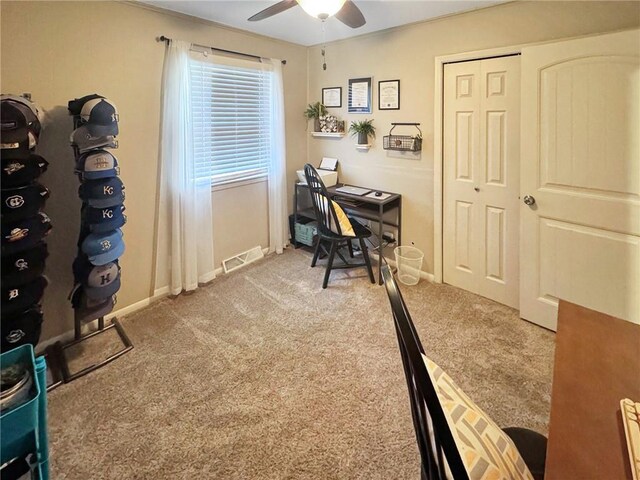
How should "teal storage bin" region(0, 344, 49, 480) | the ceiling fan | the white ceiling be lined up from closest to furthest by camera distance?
1. "teal storage bin" region(0, 344, 49, 480)
2. the ceiling fan
3. the white ceiling

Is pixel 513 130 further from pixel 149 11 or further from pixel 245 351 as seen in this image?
pixel 149 11

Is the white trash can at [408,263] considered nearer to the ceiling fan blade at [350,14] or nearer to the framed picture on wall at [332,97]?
the framed picture on wall at [332,97]

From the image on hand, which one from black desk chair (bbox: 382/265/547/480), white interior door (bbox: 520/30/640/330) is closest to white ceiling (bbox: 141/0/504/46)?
white interior door (bbox: 520/30/640/330)

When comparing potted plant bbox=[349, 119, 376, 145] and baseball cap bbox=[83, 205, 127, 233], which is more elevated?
potted plant bbox=[349, 119, 376, 145]

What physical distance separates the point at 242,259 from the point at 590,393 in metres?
3.35

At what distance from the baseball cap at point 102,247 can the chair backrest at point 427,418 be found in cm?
201

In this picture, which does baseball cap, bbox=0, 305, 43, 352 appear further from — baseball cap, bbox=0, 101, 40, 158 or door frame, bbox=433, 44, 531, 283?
door frame, bbox=433, 44, 531, 283

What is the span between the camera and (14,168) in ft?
6.09

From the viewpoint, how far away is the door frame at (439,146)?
9.73 feet

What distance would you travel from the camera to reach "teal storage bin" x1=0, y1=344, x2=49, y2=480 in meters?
1.33

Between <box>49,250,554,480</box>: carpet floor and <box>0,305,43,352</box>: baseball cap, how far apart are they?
1.17 feet

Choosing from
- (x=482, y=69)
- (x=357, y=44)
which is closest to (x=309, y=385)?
(x=482, y=69)

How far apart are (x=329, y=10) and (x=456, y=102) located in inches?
60.0

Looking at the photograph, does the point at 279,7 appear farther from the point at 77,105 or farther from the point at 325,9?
the point at 77,105
